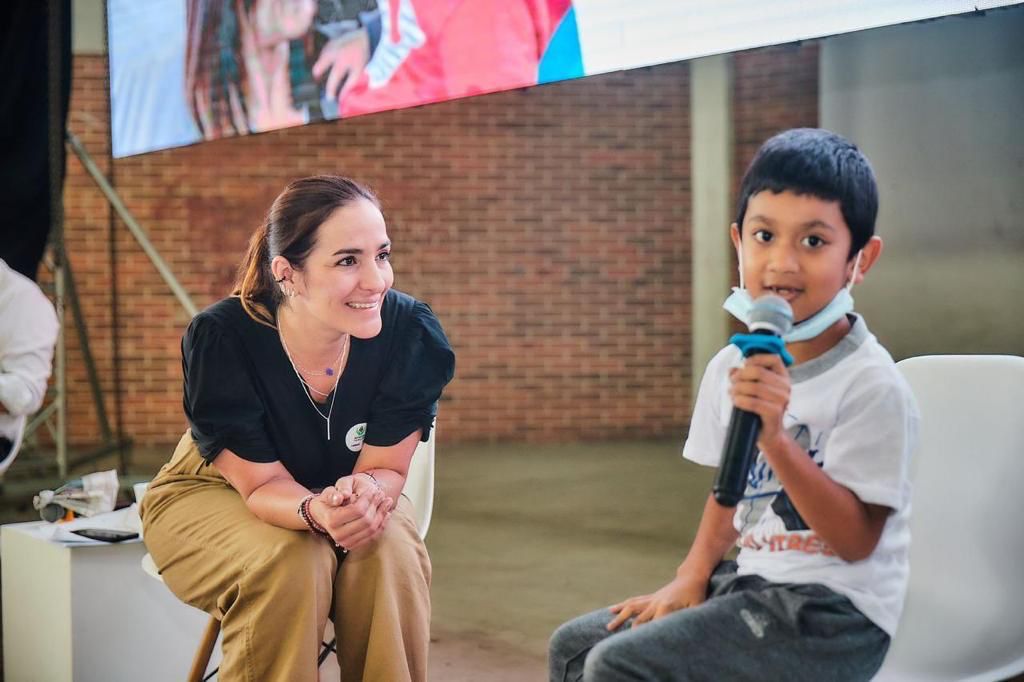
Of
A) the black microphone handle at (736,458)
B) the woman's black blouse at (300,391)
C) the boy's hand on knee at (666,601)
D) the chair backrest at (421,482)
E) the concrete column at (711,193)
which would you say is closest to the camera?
the black microphone handle at (736,458)

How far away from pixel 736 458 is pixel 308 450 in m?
0.87

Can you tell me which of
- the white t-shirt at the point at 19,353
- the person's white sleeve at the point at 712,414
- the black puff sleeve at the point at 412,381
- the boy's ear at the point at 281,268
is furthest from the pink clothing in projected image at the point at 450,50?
the person's white sleeve at the point at 712,414

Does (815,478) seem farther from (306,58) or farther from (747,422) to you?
(306,58)

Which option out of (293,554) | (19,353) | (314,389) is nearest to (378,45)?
(19,353)

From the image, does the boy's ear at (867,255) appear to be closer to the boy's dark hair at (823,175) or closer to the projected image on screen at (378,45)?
the boy's dark hair at (823,175)

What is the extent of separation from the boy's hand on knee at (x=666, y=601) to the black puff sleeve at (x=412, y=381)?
1.86 feet

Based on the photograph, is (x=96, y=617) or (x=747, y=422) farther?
(x=96, y=617)

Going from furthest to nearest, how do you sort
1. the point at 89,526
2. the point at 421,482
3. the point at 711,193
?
the point at 711,193 < the point at 89,526 < the point at 421,482

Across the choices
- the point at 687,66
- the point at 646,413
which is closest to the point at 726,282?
the point at 646,413

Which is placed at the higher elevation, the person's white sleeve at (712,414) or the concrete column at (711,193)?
the concrete column at (711,193)

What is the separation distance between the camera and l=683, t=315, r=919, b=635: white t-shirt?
980 millimetres

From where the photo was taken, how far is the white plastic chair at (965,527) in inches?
50.3

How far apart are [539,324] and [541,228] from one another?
1.87 ft

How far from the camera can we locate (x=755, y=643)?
992mm
